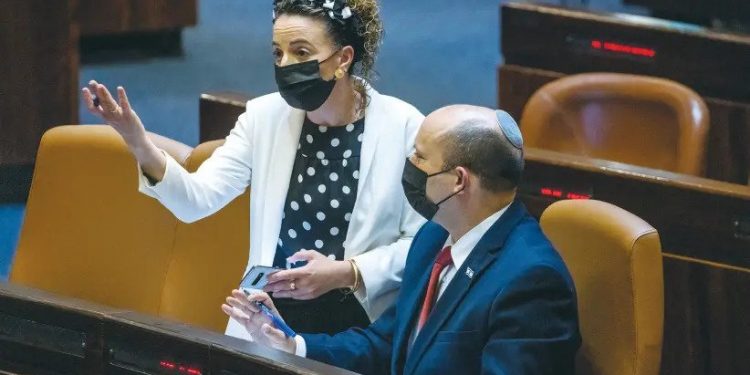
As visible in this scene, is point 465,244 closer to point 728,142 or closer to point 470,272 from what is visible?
point 470,272

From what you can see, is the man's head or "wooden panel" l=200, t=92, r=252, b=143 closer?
the man's head

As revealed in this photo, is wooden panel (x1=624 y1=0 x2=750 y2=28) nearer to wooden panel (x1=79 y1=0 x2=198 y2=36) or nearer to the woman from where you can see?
wooden panel (x1=79 y1=0 x2=198 y2=36)

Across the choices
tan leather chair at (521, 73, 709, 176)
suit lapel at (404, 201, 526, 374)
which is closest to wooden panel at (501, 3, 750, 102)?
tan leather chair at (521, 73, 709, 176)

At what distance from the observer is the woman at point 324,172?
2494 mm

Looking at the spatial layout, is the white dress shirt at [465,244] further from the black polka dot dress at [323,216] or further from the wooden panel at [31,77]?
the wooden panel at [31,77]

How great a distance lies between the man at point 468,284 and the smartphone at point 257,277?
7cm

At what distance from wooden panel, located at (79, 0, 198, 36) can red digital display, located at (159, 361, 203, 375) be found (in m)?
5.19

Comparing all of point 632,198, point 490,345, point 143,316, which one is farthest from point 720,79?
point 143,316

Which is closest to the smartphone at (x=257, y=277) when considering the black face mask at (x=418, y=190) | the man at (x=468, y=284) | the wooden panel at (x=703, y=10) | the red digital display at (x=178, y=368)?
the man at (x=468, y=284)

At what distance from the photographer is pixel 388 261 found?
249cm

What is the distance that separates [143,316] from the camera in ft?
6.18

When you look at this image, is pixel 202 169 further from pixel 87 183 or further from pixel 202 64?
pixel 202 64

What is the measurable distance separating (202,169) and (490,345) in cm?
81

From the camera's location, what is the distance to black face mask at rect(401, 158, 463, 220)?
2.23 metres
